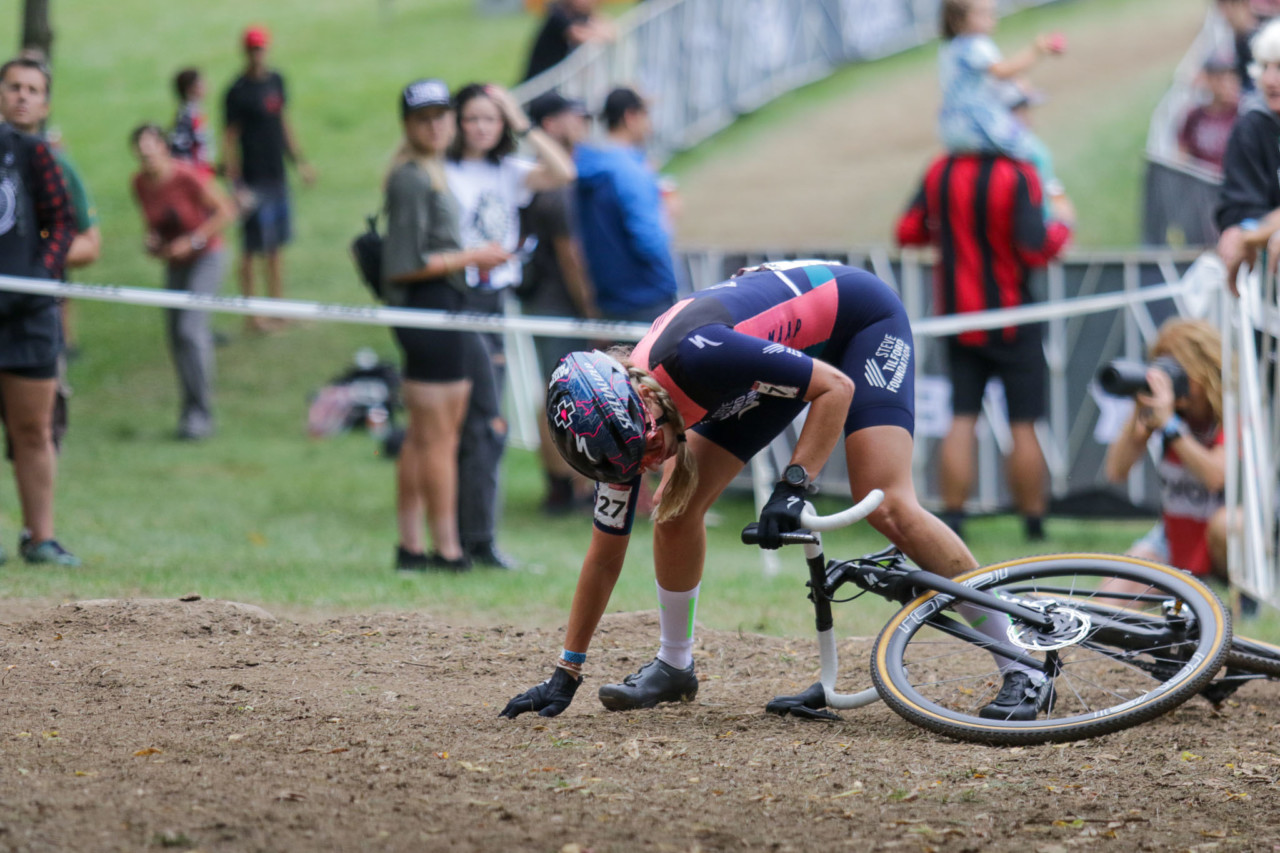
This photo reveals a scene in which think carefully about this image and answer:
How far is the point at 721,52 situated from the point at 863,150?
8.06ft

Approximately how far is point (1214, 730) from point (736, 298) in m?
2.07

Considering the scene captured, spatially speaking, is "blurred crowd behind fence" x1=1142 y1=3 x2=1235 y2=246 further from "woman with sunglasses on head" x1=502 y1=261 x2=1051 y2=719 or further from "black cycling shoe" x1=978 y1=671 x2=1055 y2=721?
"black cycling shoe" x1=978 y1=671 x2=1055 y2=721

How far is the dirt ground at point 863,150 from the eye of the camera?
17.5 meters

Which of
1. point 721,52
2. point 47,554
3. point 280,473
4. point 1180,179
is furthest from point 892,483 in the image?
point 721,52

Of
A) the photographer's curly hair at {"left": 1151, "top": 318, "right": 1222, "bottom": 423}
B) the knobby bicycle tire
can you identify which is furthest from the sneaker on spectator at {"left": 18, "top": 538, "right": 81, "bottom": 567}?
the photographer's curly hair at {"left": 1151, "top": 318, "right": 1222, "bottom": 423}

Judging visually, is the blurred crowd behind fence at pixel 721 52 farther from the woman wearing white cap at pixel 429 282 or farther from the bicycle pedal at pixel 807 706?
the bicycle pedal at pixel 807 706

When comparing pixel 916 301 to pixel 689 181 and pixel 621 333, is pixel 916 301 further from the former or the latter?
pixel 689 181

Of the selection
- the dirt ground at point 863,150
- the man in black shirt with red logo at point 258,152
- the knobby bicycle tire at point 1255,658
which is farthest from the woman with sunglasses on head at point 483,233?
the dirt ground at point 863,150

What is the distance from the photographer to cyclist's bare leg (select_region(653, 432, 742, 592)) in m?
4.84

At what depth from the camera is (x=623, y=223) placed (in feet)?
29.1

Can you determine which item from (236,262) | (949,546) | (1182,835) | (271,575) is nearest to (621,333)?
(271,575)

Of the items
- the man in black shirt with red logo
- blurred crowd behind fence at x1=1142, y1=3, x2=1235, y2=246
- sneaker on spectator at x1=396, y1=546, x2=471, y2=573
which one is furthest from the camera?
the man in black shirt with red logo

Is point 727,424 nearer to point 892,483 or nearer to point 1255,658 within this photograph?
point 892,483

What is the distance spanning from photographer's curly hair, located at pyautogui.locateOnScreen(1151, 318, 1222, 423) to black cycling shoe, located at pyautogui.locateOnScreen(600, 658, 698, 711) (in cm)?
305
